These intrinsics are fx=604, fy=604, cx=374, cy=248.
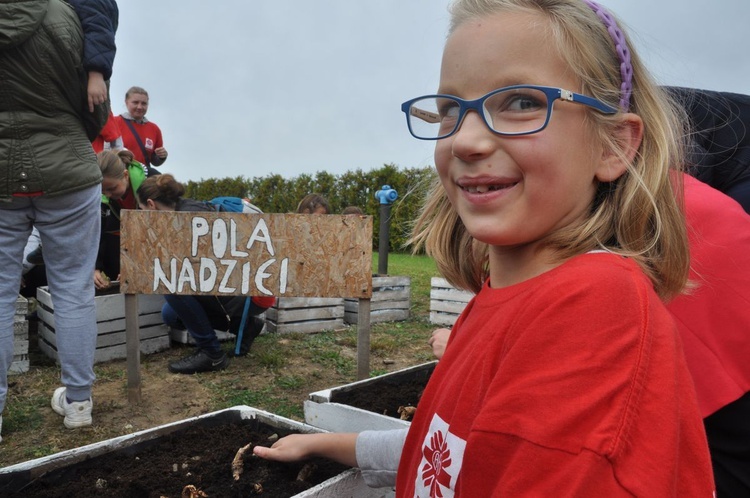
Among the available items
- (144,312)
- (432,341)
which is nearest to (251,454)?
(432,341)

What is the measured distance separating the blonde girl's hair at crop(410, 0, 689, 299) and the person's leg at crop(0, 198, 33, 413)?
8.42 feet

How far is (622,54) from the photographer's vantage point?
3.42 feet

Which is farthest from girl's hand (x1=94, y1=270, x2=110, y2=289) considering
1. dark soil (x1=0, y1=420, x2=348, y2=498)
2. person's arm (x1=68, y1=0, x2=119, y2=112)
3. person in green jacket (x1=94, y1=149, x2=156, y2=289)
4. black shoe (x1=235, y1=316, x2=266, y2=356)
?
dark soil (x1=0, y1=420, x2=348, y2=498)

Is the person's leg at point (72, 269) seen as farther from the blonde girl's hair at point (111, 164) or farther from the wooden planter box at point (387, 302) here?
the wooden planter box at point (387, 302)

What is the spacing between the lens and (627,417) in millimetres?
728

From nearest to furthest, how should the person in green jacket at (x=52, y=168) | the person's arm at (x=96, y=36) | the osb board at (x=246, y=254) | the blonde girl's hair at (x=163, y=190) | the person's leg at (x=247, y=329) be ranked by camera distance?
1. the person in green jacket at (x=52, y=168)
2. the person's arm at (x=96, y=36)
3. the osb board at (x=246, y=254)
4. the blonde girl's hair at (x=163, y=190)
5. the person's leg at (x=247, y=329)

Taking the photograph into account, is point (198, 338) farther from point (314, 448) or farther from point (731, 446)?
point (731, 446)

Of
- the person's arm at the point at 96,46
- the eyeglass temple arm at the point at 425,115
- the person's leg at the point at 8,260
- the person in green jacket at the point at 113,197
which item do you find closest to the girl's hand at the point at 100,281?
the person in green jacket at the point at 113,197

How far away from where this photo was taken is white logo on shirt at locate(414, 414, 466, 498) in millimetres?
914

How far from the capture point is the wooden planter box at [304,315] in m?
5.57

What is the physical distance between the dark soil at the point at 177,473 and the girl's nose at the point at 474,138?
1.28m

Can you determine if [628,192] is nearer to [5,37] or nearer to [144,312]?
[5,37]

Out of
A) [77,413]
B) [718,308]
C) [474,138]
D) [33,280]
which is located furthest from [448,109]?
[33,280]

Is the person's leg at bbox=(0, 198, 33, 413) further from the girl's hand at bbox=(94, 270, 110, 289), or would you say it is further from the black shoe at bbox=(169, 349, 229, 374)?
the girl's hand at bbox=(94, 270, 110, 289)
